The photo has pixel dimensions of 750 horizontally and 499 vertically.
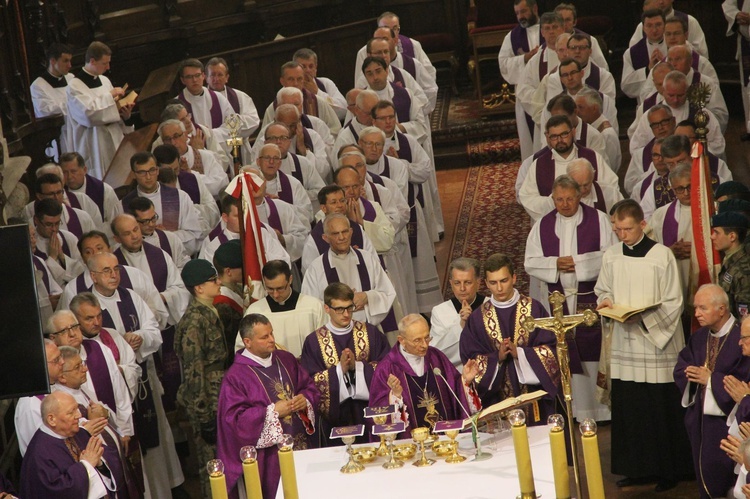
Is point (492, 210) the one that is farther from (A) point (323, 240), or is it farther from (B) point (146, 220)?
(B) point (146, 220)

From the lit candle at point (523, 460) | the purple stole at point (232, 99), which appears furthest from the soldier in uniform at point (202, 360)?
the purple stole at point (232, 99)

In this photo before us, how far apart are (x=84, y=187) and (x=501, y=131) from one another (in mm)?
7480

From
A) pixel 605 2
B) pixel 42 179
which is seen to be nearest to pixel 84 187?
pixel 42 179

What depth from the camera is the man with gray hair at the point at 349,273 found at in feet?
32.2

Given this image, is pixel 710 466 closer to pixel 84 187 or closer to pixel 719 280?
pixel 719 280

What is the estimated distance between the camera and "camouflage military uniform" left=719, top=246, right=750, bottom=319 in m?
8.27

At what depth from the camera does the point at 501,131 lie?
683 inches

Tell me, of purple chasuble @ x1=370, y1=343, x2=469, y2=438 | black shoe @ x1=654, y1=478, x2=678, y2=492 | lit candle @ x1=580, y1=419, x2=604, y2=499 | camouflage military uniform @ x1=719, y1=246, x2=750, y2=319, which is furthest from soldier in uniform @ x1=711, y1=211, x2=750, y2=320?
lit candle @ x1=580, y1=419, x2=604, y2=499

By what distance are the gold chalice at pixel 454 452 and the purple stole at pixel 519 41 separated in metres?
9.03

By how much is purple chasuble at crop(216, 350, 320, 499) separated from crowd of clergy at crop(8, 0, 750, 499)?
0.01m

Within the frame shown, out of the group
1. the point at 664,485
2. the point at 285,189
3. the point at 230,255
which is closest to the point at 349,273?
the point at 230,255

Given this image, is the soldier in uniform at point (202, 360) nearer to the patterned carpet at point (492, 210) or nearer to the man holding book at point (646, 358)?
the man holding book at point (646, 358)

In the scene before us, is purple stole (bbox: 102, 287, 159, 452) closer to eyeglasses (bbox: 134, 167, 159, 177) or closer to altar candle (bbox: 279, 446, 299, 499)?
eyeglasses (bbox: 134, 167, 159, 177)

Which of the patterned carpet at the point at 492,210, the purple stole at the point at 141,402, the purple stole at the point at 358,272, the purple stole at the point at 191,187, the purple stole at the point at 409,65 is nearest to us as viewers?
the purple stole at the point at 141,402
